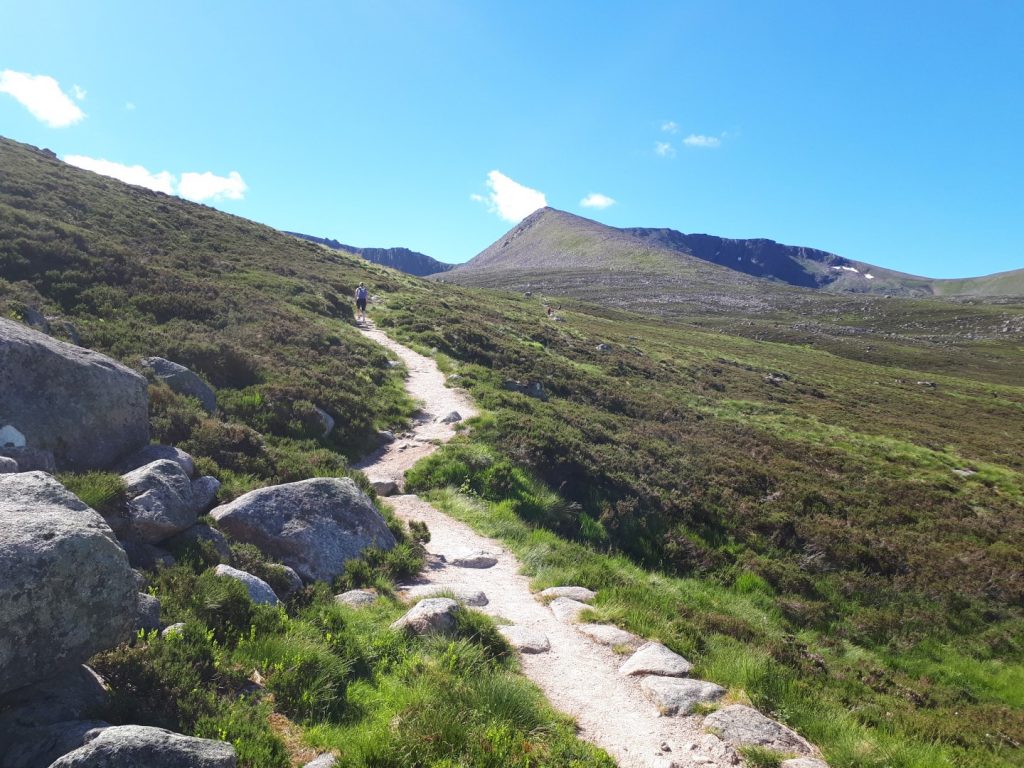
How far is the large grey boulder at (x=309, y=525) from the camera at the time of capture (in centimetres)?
945

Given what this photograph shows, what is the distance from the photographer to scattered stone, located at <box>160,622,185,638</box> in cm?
613

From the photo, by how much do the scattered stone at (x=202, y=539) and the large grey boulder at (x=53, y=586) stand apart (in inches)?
105

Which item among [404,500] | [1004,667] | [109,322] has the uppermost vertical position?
[109,322]

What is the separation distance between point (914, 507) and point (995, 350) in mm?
109414

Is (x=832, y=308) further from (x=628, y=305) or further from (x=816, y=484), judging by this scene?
(x=816, y=484)

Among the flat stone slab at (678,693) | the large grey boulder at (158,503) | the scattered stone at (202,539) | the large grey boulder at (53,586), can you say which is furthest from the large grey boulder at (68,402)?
the flat stone slab at (678,693)

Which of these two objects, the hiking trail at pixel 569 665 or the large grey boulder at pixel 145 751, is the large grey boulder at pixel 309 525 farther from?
the large grey boulder at pixel 145 751

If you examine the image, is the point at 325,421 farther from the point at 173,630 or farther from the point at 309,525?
the point at 173,630

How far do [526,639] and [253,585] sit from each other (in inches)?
156

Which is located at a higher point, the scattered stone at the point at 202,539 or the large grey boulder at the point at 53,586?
the large grey boulder at the point at 53,586

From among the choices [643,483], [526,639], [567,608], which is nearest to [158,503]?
[526,639]

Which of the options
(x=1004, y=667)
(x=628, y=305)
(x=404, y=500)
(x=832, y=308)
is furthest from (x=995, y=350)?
(x=404, y=500)

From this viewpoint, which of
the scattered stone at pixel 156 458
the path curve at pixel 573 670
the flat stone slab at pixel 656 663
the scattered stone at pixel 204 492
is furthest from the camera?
the scattered stone at pixel 156 458

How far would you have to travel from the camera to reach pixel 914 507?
2075cm
